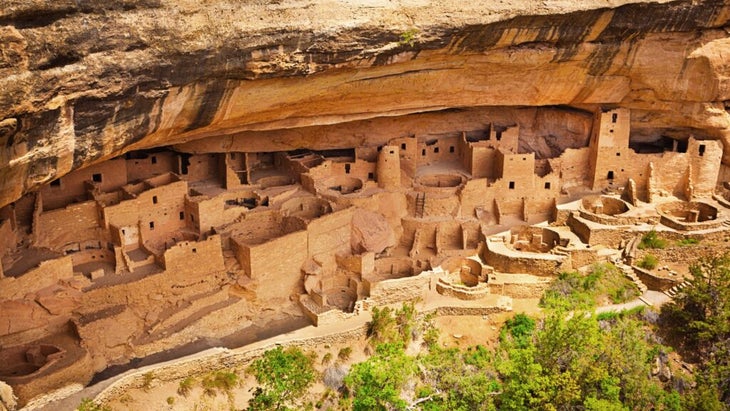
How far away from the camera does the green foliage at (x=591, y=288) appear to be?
1549 centimetres

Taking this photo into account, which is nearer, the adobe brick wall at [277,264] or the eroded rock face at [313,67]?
the eroded rock face at [313,67]

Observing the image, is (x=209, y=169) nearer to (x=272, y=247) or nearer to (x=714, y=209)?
(x=272, y=247)

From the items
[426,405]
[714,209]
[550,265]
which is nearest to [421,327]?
[426,405]

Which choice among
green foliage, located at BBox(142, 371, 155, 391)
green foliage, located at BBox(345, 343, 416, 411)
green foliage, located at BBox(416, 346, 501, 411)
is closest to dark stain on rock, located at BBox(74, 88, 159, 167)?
green foliage, located at BBox(142, 371, 155, 391)

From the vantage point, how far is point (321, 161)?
1747 centimetres

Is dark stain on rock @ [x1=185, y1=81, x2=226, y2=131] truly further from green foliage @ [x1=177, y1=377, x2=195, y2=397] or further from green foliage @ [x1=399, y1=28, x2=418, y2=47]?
green foliage @ [x1=177, y1=377, x2=195, y2=397]

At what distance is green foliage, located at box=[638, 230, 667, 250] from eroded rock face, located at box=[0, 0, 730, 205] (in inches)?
118

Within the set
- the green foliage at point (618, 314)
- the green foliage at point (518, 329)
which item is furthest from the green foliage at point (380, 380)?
the green foliage at point (618, 314)

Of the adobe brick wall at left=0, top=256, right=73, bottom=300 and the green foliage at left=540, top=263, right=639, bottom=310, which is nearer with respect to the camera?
the adobe brick wall at left=0, top=256, right=73, bottom=300

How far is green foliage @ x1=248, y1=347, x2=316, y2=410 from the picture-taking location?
1235cm

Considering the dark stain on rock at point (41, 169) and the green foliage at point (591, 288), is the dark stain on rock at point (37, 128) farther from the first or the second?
the green foliage at point (591, 288)

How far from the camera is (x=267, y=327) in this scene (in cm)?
1455

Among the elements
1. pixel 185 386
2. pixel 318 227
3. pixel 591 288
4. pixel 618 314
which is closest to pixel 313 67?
pixel 318 227

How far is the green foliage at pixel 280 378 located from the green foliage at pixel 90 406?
229 centimetres
